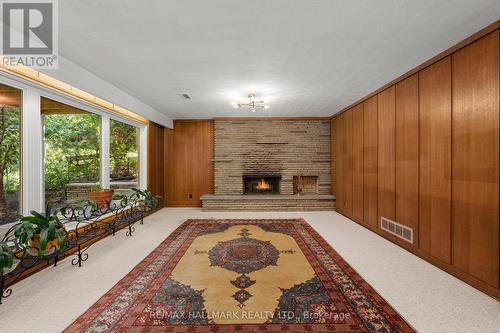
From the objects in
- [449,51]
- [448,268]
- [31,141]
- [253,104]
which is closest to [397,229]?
[448,268]

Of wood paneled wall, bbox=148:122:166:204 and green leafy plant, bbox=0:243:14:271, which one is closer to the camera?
green leafy plant, bbox=0:243:14:271

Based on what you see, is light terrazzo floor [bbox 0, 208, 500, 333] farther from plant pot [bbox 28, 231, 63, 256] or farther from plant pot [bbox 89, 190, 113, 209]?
plant pot [bbox 89, 190, 113, 209]

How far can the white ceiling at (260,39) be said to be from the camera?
1921mm

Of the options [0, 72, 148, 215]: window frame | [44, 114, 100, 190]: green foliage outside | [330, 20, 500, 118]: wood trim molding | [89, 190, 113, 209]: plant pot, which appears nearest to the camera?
[330, 20, 500, 118]: wood trim molding

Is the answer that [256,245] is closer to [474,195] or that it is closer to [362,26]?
[474,195]

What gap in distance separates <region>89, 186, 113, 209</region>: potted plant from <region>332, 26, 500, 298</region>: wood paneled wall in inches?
199

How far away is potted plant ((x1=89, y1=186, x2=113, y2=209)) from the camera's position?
3.98 m

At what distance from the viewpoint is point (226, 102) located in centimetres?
496

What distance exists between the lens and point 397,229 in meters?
3.72

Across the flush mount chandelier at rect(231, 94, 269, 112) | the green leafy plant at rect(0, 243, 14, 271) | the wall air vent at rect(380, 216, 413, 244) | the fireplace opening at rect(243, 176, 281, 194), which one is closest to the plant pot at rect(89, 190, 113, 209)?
the green leafy plant at rect(0, 243, 14, 271)

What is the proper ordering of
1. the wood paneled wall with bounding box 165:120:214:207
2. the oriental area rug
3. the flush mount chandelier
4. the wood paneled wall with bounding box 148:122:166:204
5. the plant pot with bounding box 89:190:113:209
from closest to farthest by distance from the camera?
the oriental area rug < the plant pot with bounding box 89:190:113:209 < the flush mount chandelier < the wood paneled wall with bounding box 148:122:166:204 < the wood paneled wall with bounding box 165:120:214:207

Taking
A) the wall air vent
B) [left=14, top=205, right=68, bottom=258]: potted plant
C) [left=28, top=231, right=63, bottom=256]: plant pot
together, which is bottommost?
the wall air vent

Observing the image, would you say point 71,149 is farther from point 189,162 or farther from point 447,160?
point 447,160

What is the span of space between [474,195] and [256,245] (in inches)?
110
